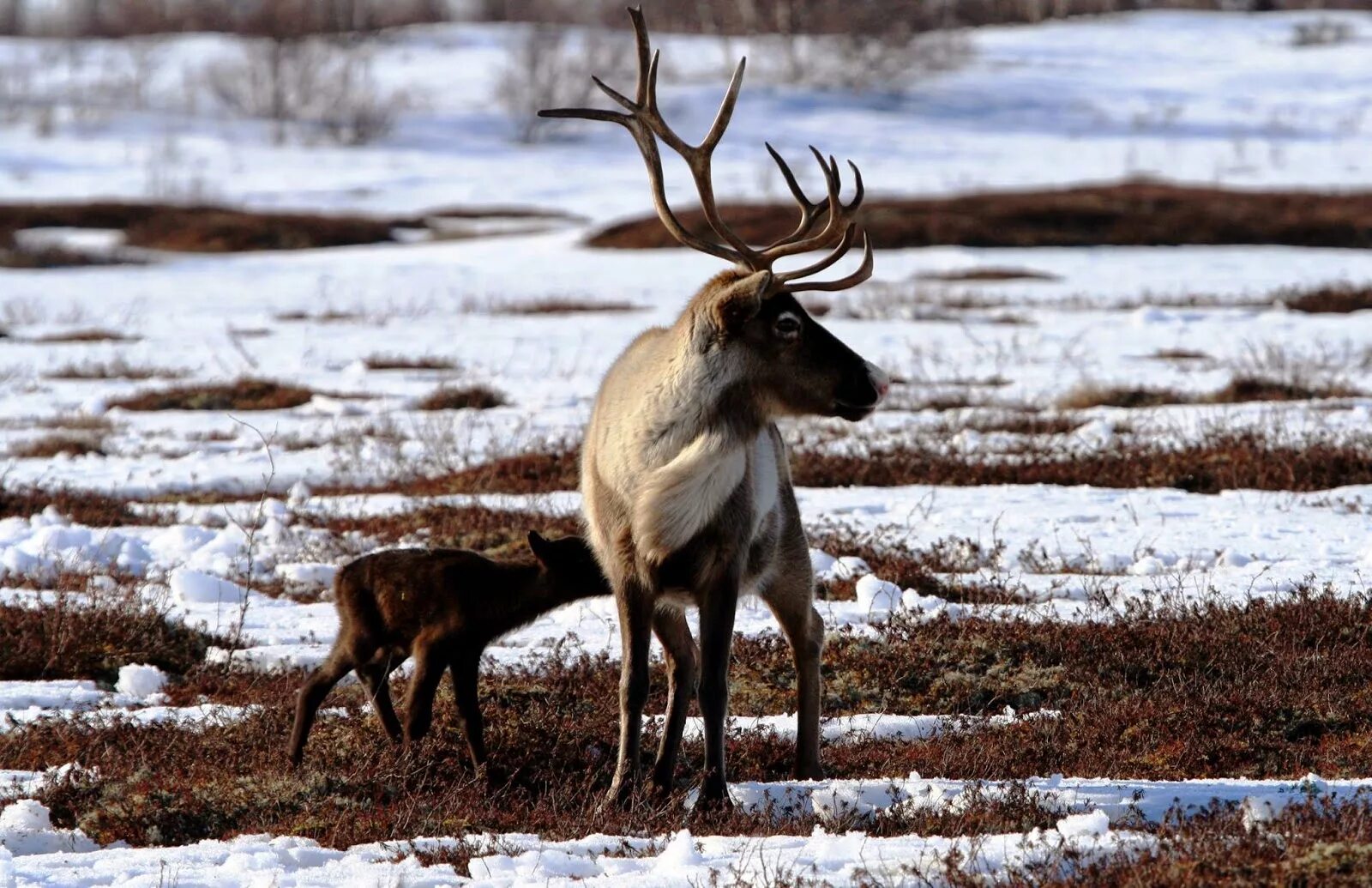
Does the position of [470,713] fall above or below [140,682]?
above

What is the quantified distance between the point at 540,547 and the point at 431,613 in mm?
493

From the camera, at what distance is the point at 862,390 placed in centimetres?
588

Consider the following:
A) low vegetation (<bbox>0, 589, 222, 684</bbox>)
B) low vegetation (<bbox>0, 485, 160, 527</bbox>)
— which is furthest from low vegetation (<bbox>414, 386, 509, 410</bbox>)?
low vegetation (<bbox>0, 589, 222, 684</bbox>)

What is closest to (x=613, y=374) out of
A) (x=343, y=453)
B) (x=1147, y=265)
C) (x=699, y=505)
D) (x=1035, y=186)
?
(x=699, y=505)

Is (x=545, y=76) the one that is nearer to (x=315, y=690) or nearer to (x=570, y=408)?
(x=570, y=408)

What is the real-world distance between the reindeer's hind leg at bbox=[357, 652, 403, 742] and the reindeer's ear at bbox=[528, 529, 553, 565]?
722mm

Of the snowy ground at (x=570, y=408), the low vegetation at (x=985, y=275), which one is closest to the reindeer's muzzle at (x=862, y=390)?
the snowy ground at (x=570, y=408)

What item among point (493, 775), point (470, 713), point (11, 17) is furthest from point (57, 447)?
point (11, 17)

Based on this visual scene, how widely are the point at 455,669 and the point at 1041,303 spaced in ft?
62.5

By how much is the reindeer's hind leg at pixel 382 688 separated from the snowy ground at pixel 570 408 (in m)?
0.63

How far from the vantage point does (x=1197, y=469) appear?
1116 centimetres

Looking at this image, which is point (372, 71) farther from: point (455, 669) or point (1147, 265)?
point (455, 669)

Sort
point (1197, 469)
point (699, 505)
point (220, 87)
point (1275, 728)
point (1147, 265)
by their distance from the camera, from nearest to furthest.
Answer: point (699, 505) < point (1275, 728) < point (1197, 469) < point (1147, 265) < point (220, 87)

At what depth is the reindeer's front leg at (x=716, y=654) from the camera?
577 centimetres
